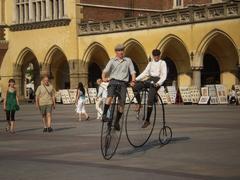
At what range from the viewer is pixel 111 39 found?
51.9m

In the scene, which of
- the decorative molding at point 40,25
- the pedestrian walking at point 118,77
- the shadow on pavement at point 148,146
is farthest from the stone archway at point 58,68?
the pedestrian walking at point 118,77

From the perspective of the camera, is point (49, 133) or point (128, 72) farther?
point (49, 133)

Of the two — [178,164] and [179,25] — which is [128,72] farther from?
[179,25]

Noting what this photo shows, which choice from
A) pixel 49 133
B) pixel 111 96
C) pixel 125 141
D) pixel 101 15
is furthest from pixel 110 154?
pixel 101 15

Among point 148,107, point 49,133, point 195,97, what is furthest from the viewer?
point 195,97

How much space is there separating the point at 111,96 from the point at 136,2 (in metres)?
48.6

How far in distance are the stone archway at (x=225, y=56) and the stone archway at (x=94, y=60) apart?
31.5ft

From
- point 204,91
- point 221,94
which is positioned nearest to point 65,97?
point 204,91

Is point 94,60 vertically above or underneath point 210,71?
above

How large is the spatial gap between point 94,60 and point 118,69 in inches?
1734

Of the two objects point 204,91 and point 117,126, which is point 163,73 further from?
point 204,91

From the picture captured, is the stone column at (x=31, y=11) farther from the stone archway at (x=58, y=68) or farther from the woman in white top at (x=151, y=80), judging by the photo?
the woman in white top at (x=151, y=80)

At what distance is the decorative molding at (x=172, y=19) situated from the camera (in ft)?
140

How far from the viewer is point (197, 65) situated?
46.2 meters
